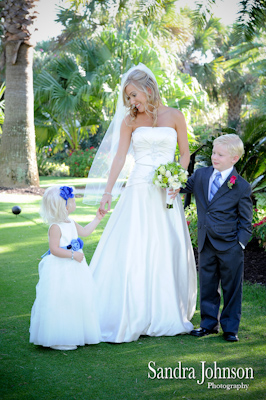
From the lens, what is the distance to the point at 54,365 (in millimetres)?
3205

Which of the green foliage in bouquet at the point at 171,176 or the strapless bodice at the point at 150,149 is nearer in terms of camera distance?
the green foliage in bouquet at the point at 171,176

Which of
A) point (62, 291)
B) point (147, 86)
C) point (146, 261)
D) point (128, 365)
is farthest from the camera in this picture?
point (147, 86)

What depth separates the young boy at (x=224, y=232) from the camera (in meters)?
3.71

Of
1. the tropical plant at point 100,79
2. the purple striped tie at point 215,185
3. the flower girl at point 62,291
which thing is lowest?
the flower girl at point 62,291

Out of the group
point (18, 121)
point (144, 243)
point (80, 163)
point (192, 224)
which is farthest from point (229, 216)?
point (80, 163)

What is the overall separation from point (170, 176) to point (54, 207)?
1.01 metres

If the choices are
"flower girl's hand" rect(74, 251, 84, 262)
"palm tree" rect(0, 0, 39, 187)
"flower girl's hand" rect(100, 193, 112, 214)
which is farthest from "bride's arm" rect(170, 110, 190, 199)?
"palm tree" rect(0, 0, 39, 187)

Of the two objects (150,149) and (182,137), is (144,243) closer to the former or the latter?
(150,149)

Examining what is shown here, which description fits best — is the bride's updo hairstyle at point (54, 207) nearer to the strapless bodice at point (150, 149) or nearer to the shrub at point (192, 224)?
the strapless bodice at point (150, 149)

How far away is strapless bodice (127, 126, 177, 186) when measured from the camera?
408 centimetres

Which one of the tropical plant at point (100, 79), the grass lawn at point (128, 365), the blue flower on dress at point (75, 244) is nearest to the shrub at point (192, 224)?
the grass lawn at point (128, 365)

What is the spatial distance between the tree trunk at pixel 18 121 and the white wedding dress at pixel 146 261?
8.83 m

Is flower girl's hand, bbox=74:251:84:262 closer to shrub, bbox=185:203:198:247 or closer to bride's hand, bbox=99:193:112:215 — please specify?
bride's hand, bbox=99:193:112:215

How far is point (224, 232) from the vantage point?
3721 mm
